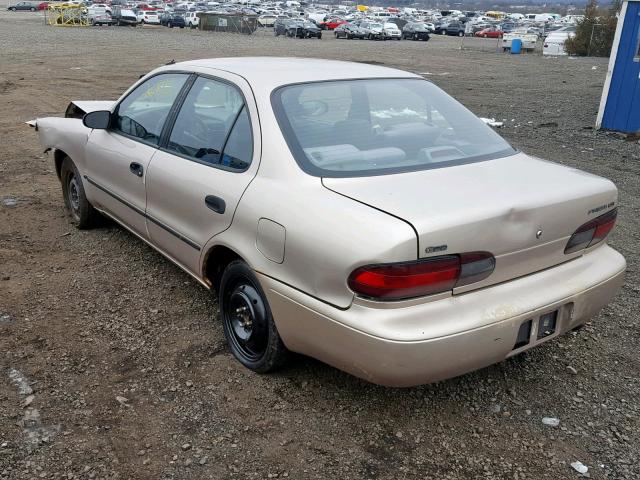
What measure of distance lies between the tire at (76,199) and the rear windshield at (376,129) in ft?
8.78

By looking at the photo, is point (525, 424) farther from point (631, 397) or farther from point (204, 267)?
point (204, 267)

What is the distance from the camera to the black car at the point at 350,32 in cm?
4684

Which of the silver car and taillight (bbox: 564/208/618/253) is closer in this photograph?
the silver car

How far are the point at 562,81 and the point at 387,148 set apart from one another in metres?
20.0

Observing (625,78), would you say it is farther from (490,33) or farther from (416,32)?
(490,33)

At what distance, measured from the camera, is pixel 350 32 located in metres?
47.4

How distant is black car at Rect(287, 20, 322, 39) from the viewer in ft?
146

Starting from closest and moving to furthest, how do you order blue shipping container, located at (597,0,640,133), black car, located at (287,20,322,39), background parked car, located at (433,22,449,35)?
blue shipping container, located at (597,0,640,133) < black car, located at (287,20,322,39) < background parked car, located at (433,22,449,35)

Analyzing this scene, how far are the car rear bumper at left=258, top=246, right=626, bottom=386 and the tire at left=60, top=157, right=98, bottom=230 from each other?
2907mm

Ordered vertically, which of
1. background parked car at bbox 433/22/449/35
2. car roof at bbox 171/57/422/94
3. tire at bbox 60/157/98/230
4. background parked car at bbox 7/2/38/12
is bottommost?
background parked car at bbox 433/22/449/35

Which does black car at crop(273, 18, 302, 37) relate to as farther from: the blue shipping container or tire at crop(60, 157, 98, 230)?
tire at crop(60, 157, 98, 230)

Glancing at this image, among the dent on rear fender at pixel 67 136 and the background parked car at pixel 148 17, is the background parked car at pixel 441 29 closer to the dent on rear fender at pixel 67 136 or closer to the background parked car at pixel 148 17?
the background parked car at pixel 148 17

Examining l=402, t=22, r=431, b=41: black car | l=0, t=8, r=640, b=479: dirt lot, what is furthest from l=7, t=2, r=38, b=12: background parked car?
l=0, t=8, r=640, b=479: dirt lot

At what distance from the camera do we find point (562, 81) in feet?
68.8
